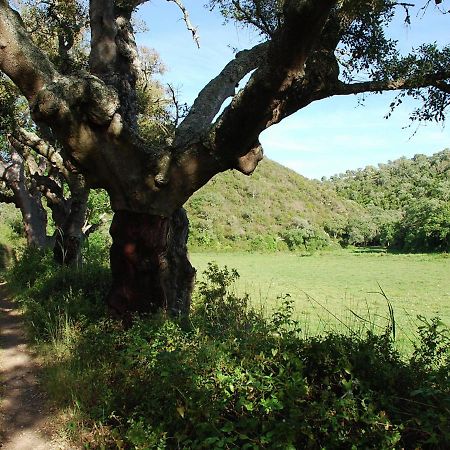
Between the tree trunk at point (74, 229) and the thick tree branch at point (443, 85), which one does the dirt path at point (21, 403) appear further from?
the thick tree branch at point (443, 85)

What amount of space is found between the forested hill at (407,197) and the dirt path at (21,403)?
50.8 metres

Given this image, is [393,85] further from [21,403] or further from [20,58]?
[21,403]

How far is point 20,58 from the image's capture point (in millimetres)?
4992

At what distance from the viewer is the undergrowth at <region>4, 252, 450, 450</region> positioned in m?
3.17

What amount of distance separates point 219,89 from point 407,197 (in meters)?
93.2

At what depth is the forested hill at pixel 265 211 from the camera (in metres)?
60.8

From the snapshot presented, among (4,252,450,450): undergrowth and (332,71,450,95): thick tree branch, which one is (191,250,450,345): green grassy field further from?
(4,252,450,450): undergrowth

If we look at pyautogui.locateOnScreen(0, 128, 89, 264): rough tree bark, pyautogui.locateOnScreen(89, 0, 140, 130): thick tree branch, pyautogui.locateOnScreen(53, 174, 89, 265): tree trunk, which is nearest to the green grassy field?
pyautogui.locateOnScreen(53, 174, 89, 265): tree trunk

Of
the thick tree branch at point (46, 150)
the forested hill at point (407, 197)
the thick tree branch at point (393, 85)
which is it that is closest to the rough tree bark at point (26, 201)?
the thick tree branch at point (46, 150)

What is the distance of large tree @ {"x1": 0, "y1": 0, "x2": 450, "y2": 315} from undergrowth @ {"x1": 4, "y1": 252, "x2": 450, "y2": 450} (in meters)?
1.36

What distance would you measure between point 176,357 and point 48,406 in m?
1.88

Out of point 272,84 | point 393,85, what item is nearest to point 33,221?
point 393,85

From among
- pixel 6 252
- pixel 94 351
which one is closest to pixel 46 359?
pixel 94 351

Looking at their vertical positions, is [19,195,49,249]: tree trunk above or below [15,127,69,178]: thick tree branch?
below
